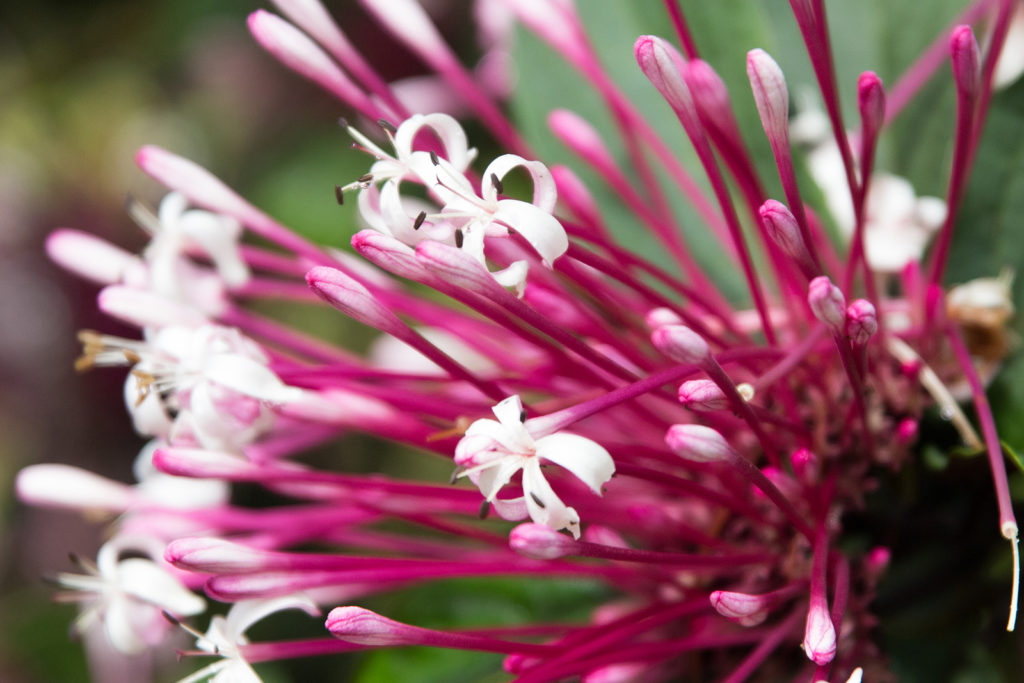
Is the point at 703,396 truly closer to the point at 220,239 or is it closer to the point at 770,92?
the point at 770,92

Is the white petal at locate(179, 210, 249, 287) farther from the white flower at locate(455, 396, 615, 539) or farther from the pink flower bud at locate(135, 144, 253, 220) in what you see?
the white flower at locate(455, 396, 615, 539)

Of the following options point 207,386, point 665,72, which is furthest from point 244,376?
point 665,72

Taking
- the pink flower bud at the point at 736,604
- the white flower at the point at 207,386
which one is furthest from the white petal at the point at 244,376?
the pink flower bud at the point at 736,604

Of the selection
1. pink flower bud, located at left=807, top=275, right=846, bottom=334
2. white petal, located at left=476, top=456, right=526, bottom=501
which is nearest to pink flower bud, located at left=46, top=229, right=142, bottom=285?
Result: white petal, located at left=476, top=456, right=526, bottom=501

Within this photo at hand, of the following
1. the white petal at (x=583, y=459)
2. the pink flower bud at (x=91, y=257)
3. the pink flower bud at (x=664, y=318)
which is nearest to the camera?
the white petal at (x=583, y=459)

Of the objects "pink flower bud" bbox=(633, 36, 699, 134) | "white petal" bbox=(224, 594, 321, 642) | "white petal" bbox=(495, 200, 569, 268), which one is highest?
"pink flower bud" bbox=(633, 36, 699, 134)

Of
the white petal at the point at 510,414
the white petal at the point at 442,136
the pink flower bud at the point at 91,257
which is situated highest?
the pink flower bud at the point at 91,257

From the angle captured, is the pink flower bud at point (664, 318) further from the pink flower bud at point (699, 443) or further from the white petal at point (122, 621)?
the white petal at point (122, 621)
